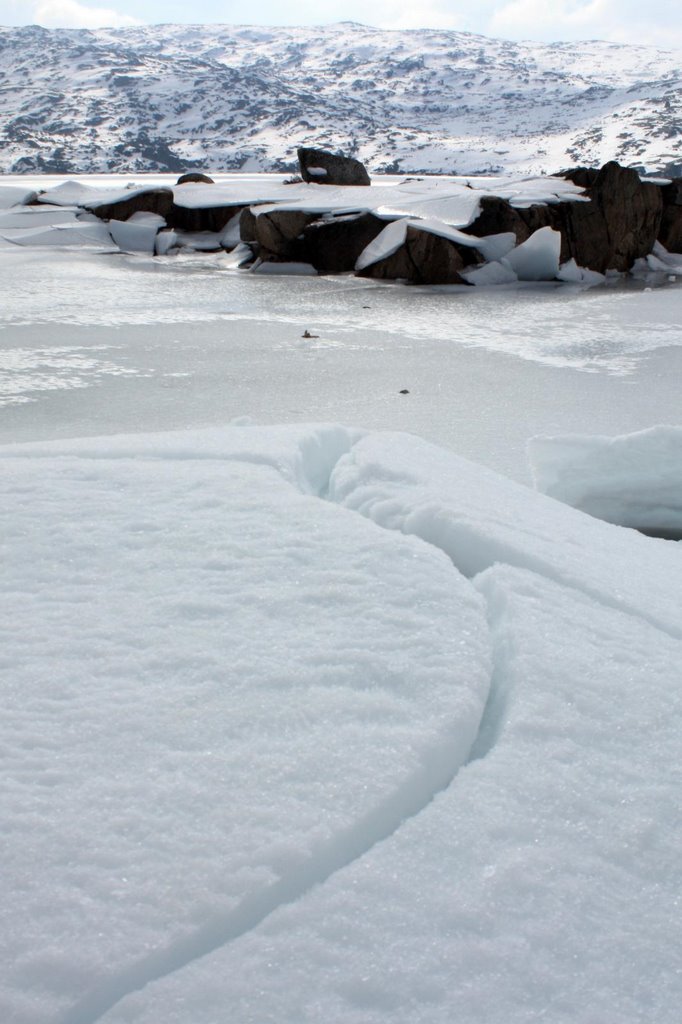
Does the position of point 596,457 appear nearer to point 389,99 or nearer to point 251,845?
point 251,845

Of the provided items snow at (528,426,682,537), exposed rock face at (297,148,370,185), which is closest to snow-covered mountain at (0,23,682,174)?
exposed rock face at (297,148,370,185)

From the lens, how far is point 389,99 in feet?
267

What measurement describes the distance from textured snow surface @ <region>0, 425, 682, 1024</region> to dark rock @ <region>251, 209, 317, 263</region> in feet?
24.8

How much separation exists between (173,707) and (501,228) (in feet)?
26.4

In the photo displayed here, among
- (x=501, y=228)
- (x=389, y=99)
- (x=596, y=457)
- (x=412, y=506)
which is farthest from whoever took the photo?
(x=389, y=99)

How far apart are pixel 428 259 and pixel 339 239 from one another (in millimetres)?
1200

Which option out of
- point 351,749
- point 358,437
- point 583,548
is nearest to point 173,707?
point 351,749

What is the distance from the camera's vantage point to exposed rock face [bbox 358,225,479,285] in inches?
301

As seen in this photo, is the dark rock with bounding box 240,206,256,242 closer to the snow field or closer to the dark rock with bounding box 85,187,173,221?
the dark rock with bounding box 85,187,173,221

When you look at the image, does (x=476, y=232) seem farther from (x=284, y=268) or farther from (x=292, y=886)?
(x=292, y=886)

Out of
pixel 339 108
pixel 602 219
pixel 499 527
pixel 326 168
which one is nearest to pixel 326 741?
pixel 499 527

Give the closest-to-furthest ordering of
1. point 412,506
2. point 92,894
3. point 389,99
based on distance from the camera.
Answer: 1. point 92,894
2. point 412,506
3. point 389,99

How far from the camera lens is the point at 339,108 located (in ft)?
240

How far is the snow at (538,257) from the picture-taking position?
7.68 meters
